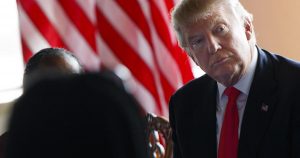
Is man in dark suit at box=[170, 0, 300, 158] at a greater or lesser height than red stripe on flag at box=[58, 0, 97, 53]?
lesser

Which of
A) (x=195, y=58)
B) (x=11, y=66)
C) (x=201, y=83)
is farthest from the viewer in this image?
(x=11, y=66)

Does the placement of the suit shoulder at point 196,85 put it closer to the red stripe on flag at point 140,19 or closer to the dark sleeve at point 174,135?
the dark sleeve at point 174,135

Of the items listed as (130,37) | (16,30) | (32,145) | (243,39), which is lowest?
(32,145)

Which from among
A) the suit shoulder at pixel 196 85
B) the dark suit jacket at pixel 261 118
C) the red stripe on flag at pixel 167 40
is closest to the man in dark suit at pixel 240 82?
the dark suit jacket at pixel 261 118

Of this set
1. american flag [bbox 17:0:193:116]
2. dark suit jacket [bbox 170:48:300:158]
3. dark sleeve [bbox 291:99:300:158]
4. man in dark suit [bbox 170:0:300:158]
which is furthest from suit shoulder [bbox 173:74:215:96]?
american flag [bbox 17:0:193:116]

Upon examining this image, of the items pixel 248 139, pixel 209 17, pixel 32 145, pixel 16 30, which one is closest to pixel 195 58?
pixel 209 17

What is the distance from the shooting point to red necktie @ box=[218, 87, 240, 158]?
153cm

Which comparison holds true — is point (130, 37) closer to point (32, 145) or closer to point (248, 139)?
point (248, 139)

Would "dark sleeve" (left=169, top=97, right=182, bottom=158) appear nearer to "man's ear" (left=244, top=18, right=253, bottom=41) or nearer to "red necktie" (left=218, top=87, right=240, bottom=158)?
"red necktie" (left=218, top=87, right=240, bottom=158)

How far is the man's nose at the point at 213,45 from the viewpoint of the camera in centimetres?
152

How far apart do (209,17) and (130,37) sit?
1.15 meters

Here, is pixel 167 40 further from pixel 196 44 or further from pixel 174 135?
pixel 196 44

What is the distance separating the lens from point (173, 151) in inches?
71.7

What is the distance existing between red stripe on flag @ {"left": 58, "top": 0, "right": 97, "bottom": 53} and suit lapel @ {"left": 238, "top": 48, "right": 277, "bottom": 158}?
1274mm
